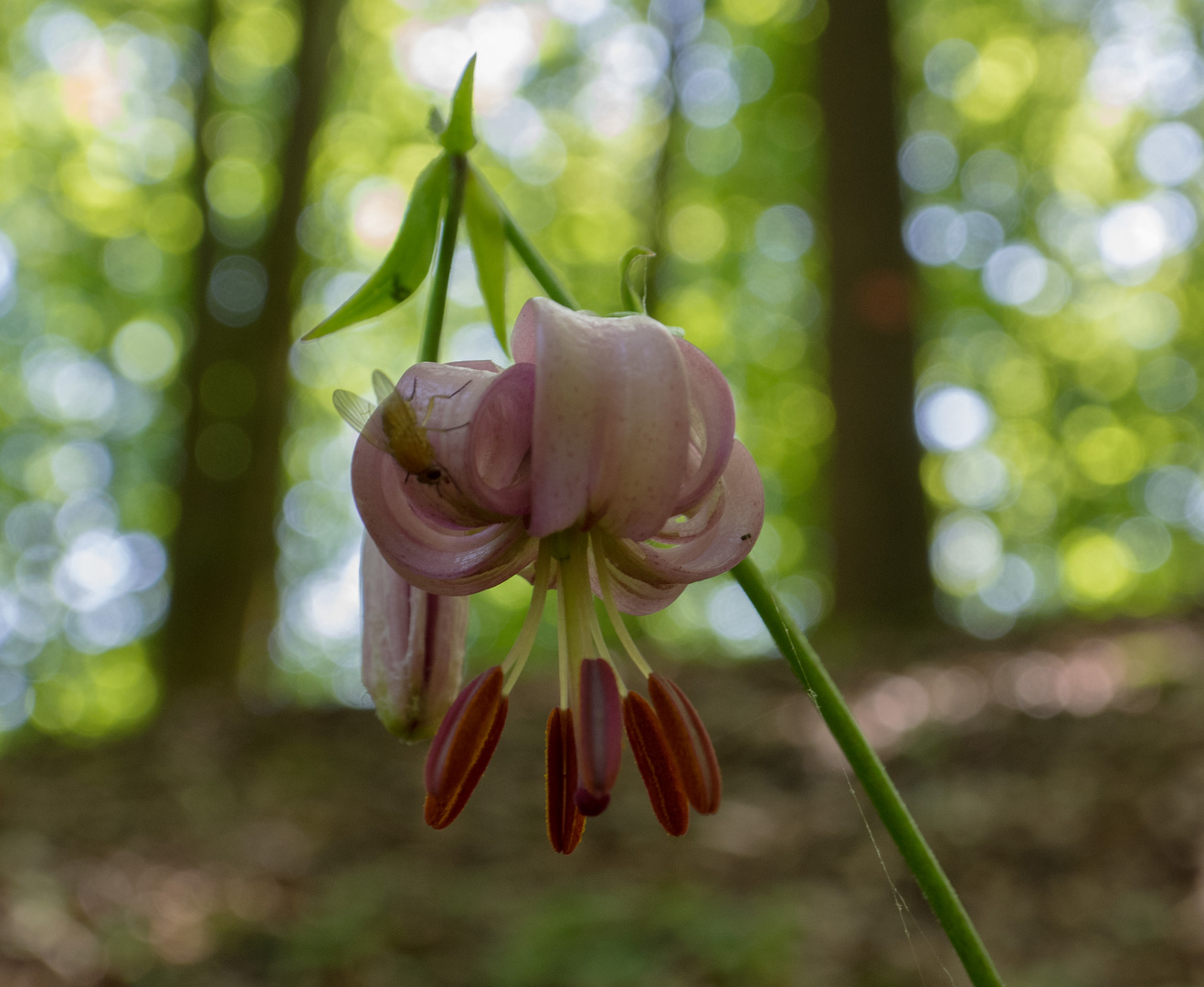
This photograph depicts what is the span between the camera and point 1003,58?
460 inches

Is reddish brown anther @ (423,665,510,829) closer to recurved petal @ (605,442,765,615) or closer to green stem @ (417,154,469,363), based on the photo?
recurved petal @ (605,442,765,615)

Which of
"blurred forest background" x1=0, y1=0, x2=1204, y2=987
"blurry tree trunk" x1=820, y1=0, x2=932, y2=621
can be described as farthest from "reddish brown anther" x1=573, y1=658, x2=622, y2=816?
"blurry tree trunk" x1=820, y1=0, x2=932, y2=621

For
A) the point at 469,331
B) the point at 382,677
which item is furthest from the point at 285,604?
the point at 382,677

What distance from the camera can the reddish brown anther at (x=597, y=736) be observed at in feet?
2.54

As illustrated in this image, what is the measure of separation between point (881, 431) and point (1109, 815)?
3.08 metres

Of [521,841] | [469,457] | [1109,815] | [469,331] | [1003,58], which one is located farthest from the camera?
[469,331]

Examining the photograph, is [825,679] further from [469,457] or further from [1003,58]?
[1003,58]

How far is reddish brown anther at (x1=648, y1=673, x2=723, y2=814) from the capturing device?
84 cm

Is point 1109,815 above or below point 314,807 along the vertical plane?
above

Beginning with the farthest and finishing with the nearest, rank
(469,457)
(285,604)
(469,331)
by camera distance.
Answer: (285,604)
(469,331)
(469,457)

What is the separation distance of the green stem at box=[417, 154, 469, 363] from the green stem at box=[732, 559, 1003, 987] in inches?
14.7

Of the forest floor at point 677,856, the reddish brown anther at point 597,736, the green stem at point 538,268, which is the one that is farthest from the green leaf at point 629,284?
the forest floor at point 677,856

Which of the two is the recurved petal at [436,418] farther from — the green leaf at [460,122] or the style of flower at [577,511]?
the green leaf at [460,122]

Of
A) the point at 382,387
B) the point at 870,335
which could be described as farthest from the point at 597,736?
the point at 870,335
